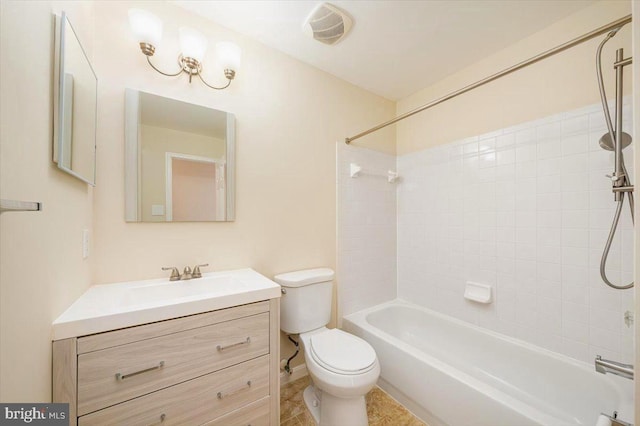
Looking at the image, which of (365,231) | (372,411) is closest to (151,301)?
(372,411)

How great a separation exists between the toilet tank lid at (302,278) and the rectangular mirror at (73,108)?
111cm

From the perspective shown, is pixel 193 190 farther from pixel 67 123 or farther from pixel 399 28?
pixel 399 28

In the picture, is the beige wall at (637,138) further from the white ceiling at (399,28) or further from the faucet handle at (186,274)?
the faucet handle at (186,274)

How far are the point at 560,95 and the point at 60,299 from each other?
2694 mm

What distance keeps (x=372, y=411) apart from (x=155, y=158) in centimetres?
201

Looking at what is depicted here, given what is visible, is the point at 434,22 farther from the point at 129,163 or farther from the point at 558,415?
the point at 558,415

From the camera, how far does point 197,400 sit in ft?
3.19

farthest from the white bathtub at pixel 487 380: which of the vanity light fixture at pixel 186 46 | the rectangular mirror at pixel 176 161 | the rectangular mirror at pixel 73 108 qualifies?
the vanity light fixture at pixel 186 46

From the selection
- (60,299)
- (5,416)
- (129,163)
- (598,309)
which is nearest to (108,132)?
(129,163)

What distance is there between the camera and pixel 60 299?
81cm

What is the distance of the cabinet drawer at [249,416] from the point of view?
1.04 metres

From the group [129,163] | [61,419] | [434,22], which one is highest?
[434,22]

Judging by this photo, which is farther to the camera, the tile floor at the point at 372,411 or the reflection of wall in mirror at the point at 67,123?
the tile floor at the point at 372,411

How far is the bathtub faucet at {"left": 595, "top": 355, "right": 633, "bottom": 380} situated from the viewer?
0.85 meters
